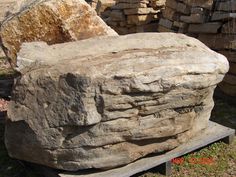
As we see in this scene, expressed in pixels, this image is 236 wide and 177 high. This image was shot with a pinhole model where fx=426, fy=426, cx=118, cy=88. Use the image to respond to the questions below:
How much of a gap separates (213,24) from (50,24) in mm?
2870

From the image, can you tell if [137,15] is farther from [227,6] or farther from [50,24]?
[50,24]

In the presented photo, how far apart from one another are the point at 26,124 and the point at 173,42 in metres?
1.87

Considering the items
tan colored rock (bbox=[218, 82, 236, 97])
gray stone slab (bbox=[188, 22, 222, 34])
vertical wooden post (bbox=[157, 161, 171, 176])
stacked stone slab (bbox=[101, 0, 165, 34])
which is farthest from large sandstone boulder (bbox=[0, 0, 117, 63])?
stacked stone slab (bbox=[101, 0, 165, 34])

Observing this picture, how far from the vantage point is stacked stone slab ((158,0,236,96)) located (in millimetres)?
6676

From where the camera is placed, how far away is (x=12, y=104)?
434 cm

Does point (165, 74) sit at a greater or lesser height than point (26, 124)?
greater

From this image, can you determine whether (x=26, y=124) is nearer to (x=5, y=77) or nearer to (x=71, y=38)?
(x=71, y=38)

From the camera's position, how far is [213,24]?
692 centimetres

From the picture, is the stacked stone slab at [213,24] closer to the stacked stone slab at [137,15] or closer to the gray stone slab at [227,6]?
the gray stone slab at [227,6]

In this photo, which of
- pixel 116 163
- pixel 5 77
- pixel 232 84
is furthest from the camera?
pixel 5 77

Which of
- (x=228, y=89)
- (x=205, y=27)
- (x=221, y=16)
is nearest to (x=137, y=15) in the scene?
(x=205, y=27)

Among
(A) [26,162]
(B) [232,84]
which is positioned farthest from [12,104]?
(B) [232,84]

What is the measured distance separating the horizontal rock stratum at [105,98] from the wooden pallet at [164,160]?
0.30 ft

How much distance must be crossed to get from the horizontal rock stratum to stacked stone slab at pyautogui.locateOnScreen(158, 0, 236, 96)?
2054mm
